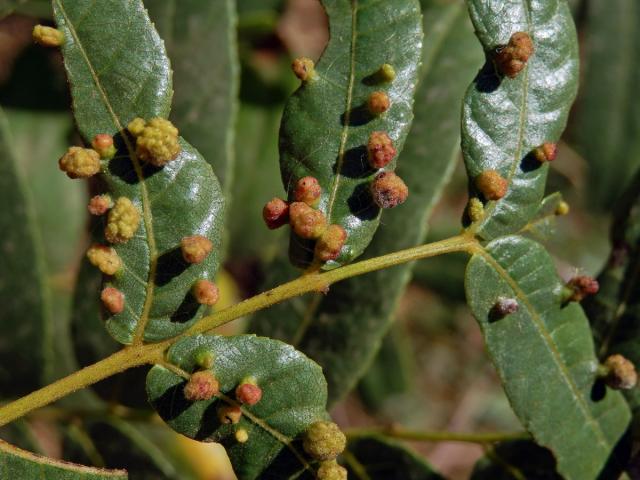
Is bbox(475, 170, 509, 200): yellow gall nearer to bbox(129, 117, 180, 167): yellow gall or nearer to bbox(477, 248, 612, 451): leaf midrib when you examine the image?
bbox(477, 248, 612, 451): leaf midrib

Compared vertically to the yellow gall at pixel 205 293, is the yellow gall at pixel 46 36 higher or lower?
higher

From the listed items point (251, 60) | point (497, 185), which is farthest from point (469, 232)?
point (251, 60)

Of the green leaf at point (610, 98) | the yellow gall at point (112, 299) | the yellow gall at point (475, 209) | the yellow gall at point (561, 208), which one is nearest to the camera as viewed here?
the yellow gall at point (112, 299)

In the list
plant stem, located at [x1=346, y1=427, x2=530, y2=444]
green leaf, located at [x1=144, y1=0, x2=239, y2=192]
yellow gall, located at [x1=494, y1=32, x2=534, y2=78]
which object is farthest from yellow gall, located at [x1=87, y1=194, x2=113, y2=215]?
plant stem, located at [x1=346, y1=427, x2=530, y2=444]

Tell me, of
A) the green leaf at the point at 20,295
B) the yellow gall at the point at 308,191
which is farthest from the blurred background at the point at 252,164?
the yellow gall at the point at 308,191

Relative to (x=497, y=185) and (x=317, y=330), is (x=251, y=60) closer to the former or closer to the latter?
(x=317, y=330)

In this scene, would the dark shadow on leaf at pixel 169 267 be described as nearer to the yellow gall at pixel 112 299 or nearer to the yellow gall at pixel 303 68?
the yellow gall at pixel 112 299
